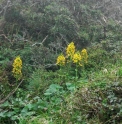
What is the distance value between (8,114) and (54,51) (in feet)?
6.78

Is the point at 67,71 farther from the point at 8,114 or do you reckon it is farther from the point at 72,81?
the point at 8,114

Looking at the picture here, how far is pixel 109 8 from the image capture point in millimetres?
7023

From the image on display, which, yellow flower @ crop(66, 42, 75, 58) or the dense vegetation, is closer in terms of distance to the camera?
the dense vegetation

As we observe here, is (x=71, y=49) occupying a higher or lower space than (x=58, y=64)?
higher

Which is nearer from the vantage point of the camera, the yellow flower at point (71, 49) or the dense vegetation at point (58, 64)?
the dense vegetation at point (58, 64)

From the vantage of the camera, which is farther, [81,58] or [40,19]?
[40,19]

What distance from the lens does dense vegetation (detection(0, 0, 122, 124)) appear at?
3.18 meters

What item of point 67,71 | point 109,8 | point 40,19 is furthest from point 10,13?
point 109,8

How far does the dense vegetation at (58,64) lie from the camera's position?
318 cm

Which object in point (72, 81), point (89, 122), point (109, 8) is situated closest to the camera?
point (89, 122)

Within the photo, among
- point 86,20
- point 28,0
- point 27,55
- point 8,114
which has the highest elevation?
point 28,0

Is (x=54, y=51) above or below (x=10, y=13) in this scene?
below

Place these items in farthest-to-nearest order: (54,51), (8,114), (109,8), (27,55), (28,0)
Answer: (109,8), (28,0), (54,51), (27,55), (8,114)

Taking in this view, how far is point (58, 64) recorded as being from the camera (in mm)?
4238
